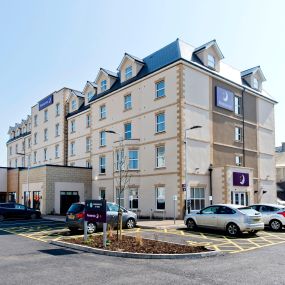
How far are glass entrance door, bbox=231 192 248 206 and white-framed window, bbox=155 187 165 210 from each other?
545 centimetres

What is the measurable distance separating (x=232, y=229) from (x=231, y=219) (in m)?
0.48

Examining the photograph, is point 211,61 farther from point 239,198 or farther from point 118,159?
point 239,198

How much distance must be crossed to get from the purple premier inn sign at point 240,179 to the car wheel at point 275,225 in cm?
795

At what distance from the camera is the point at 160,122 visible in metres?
28.5

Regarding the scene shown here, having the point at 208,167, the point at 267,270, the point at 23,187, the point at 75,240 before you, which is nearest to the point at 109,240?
the point at 75,240

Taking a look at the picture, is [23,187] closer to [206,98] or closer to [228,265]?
[206,98]

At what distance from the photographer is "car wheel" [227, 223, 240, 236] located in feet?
54.5

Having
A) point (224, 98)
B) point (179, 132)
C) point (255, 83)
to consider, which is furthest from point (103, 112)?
point (255, 83)

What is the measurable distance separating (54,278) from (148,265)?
277cm

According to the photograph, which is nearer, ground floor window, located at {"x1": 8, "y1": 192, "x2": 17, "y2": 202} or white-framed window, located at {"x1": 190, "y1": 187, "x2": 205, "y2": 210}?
white-framed window, located at {"x1": 190, "y1": 187, "x2": 205, "y2": 210}

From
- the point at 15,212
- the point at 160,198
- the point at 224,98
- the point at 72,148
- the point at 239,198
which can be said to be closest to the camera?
the point at 160,198

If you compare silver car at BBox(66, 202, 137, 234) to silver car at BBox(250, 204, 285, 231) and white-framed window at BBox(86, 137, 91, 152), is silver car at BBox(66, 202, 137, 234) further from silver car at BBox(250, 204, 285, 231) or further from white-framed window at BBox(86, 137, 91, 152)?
white-framed window at BBox(86, 137, 91, 152)

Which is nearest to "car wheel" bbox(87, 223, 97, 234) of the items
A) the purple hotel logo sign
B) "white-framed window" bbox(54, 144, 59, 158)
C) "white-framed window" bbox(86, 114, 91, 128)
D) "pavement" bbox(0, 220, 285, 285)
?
"pavement" bbox(0, 220, 285, 285)

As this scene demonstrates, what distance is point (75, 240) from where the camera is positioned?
14.3 metres
